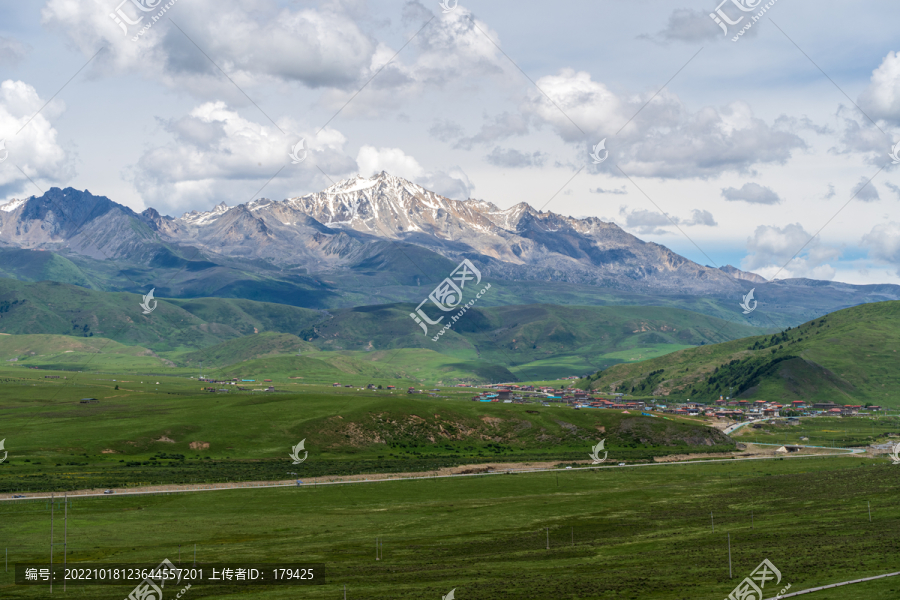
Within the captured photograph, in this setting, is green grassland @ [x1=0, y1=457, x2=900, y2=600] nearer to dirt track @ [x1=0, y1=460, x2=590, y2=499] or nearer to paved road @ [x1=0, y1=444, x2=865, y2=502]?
paved road @ [x1=0, y1=444, x2=865, y2=502]

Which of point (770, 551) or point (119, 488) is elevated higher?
point (119, 488)

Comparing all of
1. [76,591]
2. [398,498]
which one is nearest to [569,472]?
[398,498]

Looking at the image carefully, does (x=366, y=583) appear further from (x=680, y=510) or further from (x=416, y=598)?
(x=680, y=510)

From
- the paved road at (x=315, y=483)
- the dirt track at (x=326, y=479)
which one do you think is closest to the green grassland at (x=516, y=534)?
the paved road at (x=315, y=483)

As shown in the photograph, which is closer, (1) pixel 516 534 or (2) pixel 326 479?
(1) pixel 516 534

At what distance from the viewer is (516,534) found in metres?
99.5

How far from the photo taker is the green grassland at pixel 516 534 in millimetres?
68250

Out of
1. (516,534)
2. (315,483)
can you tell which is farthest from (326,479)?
(516,534)

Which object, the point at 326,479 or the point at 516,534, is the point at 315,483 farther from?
the point at 516,534

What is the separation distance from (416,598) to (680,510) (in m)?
62.5

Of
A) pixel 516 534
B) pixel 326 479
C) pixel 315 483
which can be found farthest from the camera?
pixel 326 479

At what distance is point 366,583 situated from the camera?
7150cm

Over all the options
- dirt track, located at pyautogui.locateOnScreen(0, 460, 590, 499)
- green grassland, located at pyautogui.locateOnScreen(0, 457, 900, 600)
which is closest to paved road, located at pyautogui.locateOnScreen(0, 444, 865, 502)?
dirt track, located at pyautogui.locateOnScreen(0, 460, 590, 499)

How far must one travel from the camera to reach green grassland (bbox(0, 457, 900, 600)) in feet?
224
